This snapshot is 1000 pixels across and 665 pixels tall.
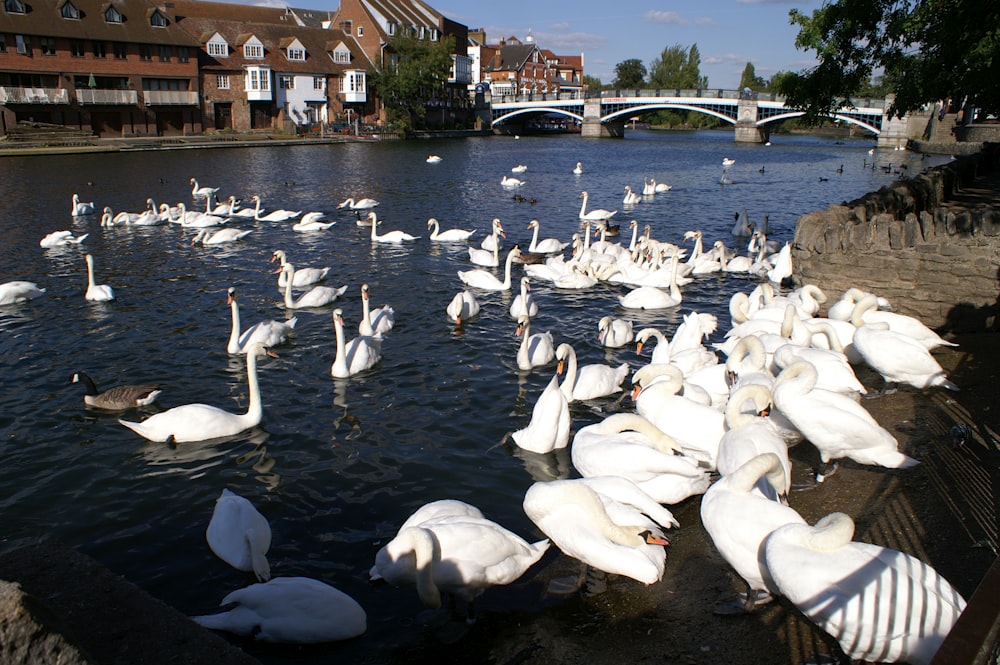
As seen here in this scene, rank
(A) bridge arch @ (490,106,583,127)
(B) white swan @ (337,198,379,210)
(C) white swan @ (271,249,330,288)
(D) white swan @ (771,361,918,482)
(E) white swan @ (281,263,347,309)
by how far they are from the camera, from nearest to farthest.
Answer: (D) white swan @ (771,361,918,482), (E) white swan @ (281,263,347,309), (C) white swan @ (271,249,330,288), (B) white swan @ (337,198,379,210), (A) bridge arch @ (490,106,583,127)

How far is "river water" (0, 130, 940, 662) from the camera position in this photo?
7.16 meters

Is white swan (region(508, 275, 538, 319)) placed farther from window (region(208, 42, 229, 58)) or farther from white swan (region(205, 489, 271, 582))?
window (region(208, 42, 229, 58))

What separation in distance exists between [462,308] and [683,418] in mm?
7342

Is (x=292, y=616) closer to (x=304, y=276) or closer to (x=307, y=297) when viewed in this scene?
(x=307, y=297)

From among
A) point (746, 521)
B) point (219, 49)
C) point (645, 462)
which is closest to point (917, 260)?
point (645, 462)

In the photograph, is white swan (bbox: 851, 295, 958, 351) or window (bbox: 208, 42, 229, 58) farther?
window (bbox: 208, 42, 229, 58)

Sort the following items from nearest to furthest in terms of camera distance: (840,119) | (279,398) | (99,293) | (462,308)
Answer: (279,398)
(462,308)
(99,293)
(840,119)

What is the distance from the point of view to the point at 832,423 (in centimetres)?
656

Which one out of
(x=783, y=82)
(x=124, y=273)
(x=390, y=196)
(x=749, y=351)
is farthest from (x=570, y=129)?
(x=749, y=351)

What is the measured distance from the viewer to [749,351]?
902cm

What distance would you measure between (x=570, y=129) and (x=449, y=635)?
108567 mm

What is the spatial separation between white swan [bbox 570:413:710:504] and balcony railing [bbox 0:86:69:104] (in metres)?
A: 61.0

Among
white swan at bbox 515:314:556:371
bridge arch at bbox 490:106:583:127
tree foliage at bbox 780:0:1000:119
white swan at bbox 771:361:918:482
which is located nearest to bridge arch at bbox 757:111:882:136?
bridge arch at bbox 490:106:583:127

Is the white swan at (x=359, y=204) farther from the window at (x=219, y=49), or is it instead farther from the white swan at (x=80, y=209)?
the window at (x=219, y=49)
